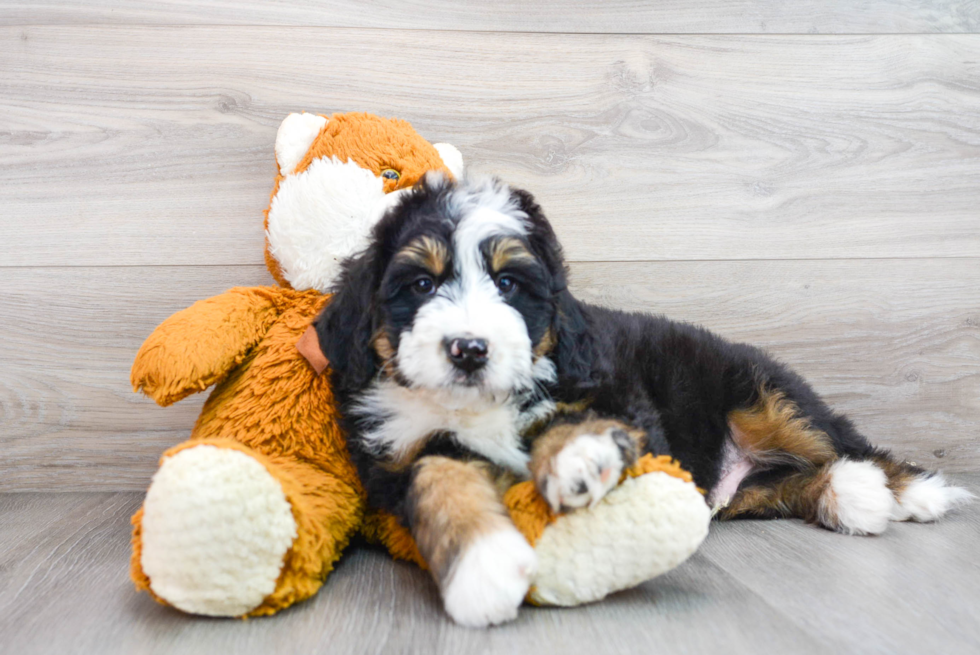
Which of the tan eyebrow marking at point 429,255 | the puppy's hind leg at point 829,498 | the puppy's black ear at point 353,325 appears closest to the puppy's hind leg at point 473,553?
the puppy's black ear at point 353,325

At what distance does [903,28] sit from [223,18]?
94.8 inches

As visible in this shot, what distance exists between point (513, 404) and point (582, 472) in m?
0.34

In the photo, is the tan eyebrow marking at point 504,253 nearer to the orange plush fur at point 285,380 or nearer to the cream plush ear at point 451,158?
the orange plush fur at point 285,380

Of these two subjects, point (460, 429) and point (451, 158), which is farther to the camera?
point (451, 158)

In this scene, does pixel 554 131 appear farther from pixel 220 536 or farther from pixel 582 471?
pixel 220 536

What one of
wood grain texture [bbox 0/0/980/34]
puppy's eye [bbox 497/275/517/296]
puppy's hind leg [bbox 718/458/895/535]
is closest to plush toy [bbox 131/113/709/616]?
puppy's eye [bbox 497/275/517/296]

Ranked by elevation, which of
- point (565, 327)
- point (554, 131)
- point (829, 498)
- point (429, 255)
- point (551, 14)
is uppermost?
point (551, 14)

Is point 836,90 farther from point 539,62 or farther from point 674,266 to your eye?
point 539,62

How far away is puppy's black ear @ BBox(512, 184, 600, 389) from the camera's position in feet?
5.23

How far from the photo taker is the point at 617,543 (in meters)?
1.33

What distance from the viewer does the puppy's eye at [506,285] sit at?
1.53m

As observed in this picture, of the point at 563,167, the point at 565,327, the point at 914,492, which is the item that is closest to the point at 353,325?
the point at 565,327

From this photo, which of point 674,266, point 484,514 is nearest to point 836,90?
point 674,266

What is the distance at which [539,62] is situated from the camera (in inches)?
96.1
